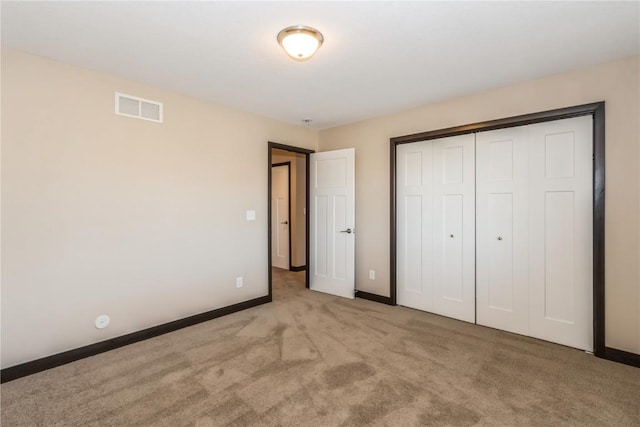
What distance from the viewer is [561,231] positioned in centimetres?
283

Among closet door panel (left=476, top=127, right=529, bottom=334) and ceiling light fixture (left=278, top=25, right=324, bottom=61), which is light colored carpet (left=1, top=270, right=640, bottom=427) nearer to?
closet door panel (left=476, top=127, right=529, bottom=334)

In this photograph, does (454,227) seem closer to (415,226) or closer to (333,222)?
(415,226)

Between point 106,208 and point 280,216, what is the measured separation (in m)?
3.63

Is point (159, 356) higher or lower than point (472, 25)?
lower

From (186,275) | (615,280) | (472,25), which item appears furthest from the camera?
(186,275)

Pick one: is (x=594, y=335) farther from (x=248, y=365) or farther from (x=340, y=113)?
(x=340, y=113)

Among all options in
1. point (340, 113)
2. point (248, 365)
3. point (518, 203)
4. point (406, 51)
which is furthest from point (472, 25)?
point (248, 365)

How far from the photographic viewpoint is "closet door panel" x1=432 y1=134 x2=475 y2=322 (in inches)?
134

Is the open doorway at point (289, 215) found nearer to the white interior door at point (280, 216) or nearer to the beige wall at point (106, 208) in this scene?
the white interior door at point (280, 216)

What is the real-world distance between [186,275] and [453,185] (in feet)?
9.97

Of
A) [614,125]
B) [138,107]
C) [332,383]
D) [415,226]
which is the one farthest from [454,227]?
[138,107]

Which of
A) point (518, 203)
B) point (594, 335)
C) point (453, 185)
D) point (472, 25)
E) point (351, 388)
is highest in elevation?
point (472, 25)

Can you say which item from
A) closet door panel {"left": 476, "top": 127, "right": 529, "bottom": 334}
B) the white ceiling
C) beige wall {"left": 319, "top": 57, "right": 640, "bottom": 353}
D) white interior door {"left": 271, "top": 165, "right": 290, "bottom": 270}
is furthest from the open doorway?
closet door panel {"left": 476, "top": 127, "right": 529, "bottom": 334}

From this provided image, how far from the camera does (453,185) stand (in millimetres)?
3498
